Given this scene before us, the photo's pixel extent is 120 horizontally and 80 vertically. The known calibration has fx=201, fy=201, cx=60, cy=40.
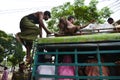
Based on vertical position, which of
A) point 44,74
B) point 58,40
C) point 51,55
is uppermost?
point 58,40

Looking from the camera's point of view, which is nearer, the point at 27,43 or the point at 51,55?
the point at 51,55

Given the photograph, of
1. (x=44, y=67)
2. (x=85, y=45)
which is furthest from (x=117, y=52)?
(x=44, y=67)

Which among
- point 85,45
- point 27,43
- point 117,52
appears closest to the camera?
point 117,52

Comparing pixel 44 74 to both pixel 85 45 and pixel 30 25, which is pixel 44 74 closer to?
pixel 85 45

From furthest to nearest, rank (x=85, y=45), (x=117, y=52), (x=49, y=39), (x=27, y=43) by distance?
(x=27, y=43), (x=49, y=39), (x=85, y=45), (x=117, y=52)

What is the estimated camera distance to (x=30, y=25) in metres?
4.67

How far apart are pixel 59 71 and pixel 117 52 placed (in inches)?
37.9

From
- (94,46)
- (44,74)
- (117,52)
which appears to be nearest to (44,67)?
(44,74)

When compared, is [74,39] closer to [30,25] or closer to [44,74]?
[44,74]

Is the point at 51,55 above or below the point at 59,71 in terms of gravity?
above

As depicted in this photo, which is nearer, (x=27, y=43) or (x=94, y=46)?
(x=94, y=46)

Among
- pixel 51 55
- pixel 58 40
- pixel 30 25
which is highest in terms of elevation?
pixel 30 25

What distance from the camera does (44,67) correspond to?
3.39m

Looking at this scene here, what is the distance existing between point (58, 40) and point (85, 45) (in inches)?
18.8
